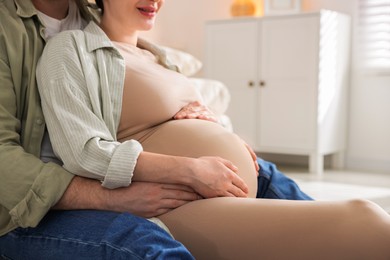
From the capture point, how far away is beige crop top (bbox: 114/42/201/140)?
4.04ft

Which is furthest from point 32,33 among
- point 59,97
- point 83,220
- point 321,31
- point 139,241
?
point 321,31

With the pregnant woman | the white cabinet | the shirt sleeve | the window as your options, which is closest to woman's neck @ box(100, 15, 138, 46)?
the pregnant woman

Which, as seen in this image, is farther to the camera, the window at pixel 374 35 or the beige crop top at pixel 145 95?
the window at pixel 374 35

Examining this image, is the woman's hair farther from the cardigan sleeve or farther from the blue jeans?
the blue jeans

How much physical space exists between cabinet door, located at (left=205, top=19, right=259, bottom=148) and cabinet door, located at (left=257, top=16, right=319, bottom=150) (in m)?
0.07

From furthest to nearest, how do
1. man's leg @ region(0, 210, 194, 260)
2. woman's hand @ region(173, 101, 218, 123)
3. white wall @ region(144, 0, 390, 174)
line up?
white wall @ region(144, 0, 390, 174)
woman's hand @ region(173, 101, 218, 123)
man's leg @ region(0, 210, 194, 260)

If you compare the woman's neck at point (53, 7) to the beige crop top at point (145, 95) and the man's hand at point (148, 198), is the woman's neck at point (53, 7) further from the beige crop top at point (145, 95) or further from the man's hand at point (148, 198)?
the man's hand at point (148, 198)

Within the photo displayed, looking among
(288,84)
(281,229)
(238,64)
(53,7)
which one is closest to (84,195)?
(281,229)

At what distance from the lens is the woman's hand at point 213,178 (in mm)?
1067

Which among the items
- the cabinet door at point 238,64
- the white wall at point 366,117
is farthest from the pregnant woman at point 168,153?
the white wall at point 366,117

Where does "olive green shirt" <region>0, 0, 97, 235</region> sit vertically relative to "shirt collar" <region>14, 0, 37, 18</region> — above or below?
below

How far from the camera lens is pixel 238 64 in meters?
4.32

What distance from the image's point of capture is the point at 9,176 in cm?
106

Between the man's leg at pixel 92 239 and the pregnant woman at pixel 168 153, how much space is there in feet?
0.25
